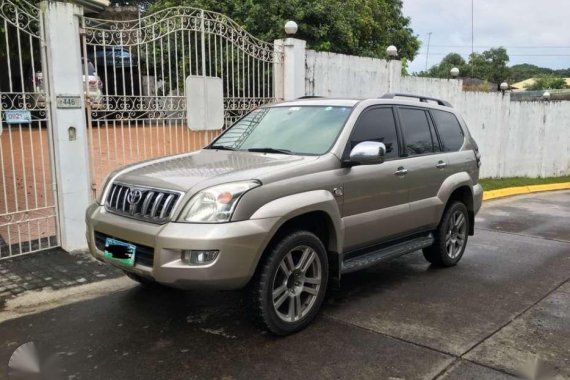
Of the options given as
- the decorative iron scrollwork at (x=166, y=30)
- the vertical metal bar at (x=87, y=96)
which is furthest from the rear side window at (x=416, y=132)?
the vertical metal bar at (x=87, y=96)

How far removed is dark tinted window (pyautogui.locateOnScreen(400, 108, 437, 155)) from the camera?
5465 millimetres

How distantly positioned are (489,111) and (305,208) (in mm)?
10793

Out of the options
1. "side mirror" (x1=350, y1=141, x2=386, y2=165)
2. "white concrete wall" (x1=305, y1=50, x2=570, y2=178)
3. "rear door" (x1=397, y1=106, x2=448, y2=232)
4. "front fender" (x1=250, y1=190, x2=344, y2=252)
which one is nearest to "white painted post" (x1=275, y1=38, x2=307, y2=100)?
"white concrete wall" (x1=305, y1=50, x2=570, y2=178)

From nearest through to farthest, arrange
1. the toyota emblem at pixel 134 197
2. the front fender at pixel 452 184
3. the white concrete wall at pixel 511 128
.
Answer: the toyota emblem at pixel 134 197, the front fender at pixel 452 184, the white concrete wall at pixel 511 128

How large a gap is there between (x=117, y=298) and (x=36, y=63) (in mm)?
3162

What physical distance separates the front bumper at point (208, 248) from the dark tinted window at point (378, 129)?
1.47 m

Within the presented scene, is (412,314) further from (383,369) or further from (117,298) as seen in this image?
(117,298)

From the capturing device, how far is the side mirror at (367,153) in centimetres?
444

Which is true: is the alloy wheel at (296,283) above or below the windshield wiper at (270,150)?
below

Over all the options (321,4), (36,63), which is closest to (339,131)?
(36,63)

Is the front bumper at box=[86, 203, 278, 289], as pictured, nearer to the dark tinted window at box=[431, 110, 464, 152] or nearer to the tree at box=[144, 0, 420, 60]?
the dark tinted window at box=[431, 110, 464, 152]

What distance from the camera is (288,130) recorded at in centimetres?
505

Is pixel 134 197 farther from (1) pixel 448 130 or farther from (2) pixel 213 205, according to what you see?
(1) pixel 448 130

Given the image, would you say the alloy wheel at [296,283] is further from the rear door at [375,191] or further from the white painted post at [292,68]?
the white painted post at [292,68]
